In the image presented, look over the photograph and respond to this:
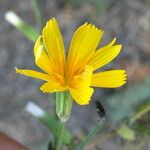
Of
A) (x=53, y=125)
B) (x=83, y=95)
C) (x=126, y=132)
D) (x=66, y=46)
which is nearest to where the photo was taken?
(x=83, y=95)

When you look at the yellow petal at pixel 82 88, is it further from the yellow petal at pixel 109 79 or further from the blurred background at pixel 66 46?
the blurred background at pixel 66 46

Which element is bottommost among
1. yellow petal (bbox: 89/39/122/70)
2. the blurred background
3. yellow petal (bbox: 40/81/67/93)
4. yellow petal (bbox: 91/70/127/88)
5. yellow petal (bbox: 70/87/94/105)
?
the blurred background

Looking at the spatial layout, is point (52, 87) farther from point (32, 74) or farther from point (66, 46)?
point (66, 46)

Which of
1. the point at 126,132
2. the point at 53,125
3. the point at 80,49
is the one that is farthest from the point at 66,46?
the point at 80,49

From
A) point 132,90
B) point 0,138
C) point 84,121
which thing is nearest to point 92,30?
point 0,138

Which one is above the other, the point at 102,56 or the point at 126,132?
the point at 102,56

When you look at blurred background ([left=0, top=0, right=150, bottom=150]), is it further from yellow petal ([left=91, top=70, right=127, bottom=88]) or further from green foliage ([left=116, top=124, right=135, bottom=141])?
yellow petal ([left=91, top=70, right=127, bottom=88])

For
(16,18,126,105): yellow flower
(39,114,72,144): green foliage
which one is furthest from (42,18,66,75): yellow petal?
(39,114,72,144): green foliage

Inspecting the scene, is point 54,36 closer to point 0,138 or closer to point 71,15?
point 0,138
